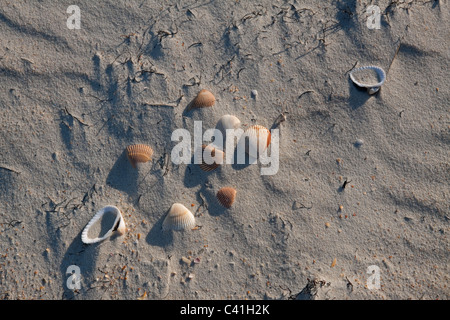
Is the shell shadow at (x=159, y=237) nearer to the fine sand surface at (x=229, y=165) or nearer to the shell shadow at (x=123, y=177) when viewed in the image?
the fine sand surface at (x=229, y=165)

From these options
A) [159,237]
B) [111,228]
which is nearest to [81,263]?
[111,228]

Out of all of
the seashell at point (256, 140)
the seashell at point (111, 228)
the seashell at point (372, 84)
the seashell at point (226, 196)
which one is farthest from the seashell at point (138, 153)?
the seashell at point (372, 84)

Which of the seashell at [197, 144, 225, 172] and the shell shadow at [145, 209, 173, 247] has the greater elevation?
the seashell at [197, 144, 225, 172]

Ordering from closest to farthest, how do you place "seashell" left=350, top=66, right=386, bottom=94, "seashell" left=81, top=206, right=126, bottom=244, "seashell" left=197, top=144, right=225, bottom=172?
"seashell" left=81, top=206, right=126, bottom=244 < "seashell" left=197, top=144, right=225, bottom=172 < "seashell" left=350, top=66, right=386, bottom=94

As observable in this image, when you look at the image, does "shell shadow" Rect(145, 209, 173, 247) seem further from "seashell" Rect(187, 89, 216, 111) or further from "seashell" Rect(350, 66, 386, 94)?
"seashell" Rect(350, 66, 386, 94)

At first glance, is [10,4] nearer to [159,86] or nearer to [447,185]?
[159,86]

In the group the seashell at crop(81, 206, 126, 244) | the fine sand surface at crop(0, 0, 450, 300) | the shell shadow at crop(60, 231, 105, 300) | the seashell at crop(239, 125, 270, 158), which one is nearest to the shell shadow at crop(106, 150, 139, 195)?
the fine sand surface at crop(0, 0, 450, 300)
